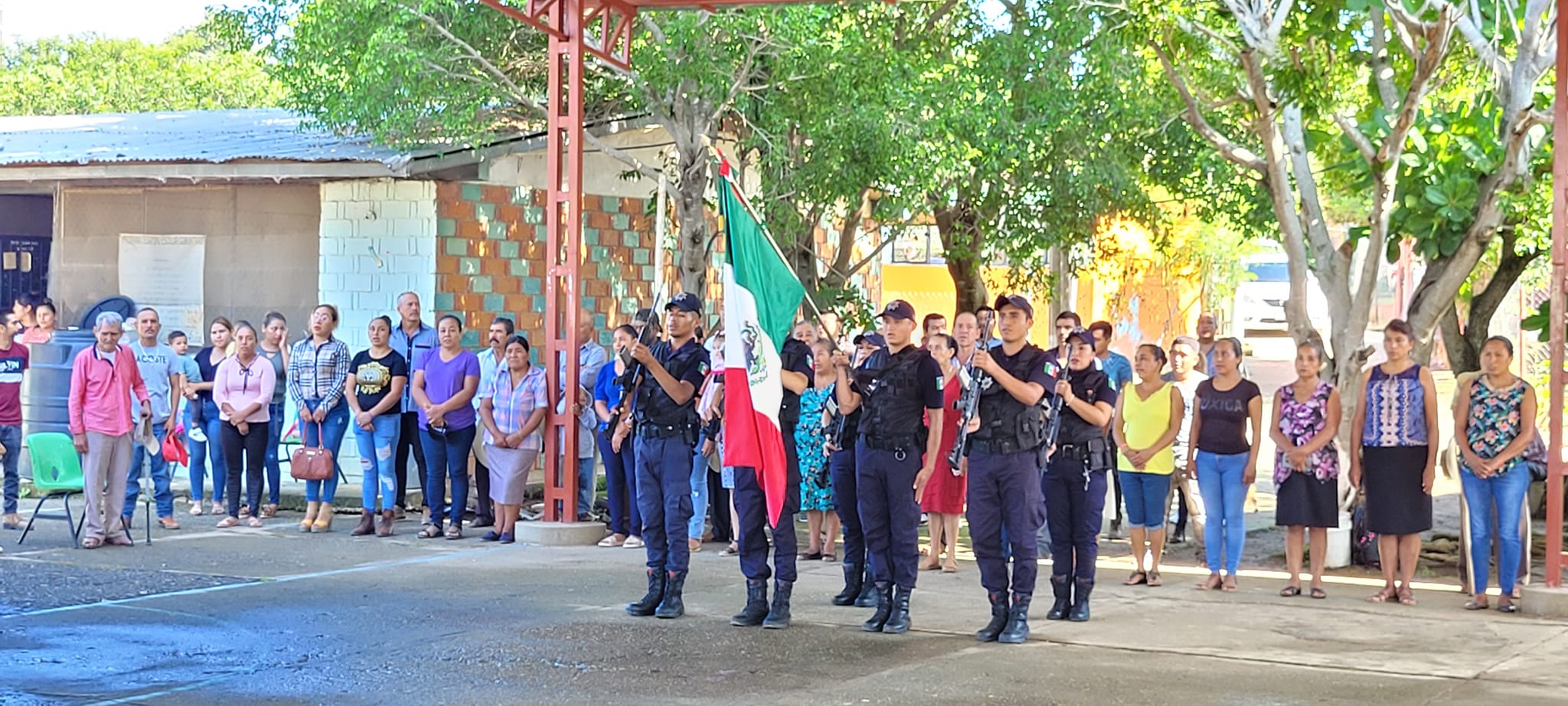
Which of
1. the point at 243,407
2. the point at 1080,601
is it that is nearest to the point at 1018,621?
the point at 1080,601

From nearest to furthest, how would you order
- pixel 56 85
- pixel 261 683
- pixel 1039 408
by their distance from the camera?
pixel 261 683, pixel 1039 408, pixel 56 85

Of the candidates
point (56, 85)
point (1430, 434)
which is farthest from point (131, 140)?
point (56, 85)

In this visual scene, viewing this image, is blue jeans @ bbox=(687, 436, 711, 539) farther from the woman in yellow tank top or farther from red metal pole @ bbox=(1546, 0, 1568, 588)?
red metal pole @ bbox=(1546, 0, 1568, 588)

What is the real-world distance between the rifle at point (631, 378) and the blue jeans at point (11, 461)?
4.69m

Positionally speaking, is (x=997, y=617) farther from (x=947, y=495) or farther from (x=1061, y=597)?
(x=947, y=495)

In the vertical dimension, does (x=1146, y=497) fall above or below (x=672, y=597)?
above

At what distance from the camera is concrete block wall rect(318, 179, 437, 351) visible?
1714 cm

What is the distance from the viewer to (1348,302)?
13.0 m

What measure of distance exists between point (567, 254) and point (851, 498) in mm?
4035

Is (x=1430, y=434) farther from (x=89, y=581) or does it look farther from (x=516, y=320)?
(x=516, y=320)

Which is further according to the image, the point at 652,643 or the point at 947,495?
the point at 947,495

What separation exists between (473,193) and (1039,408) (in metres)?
9.27

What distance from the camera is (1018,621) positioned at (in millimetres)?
9336

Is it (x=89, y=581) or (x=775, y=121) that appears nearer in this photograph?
(x=89, y=581)
